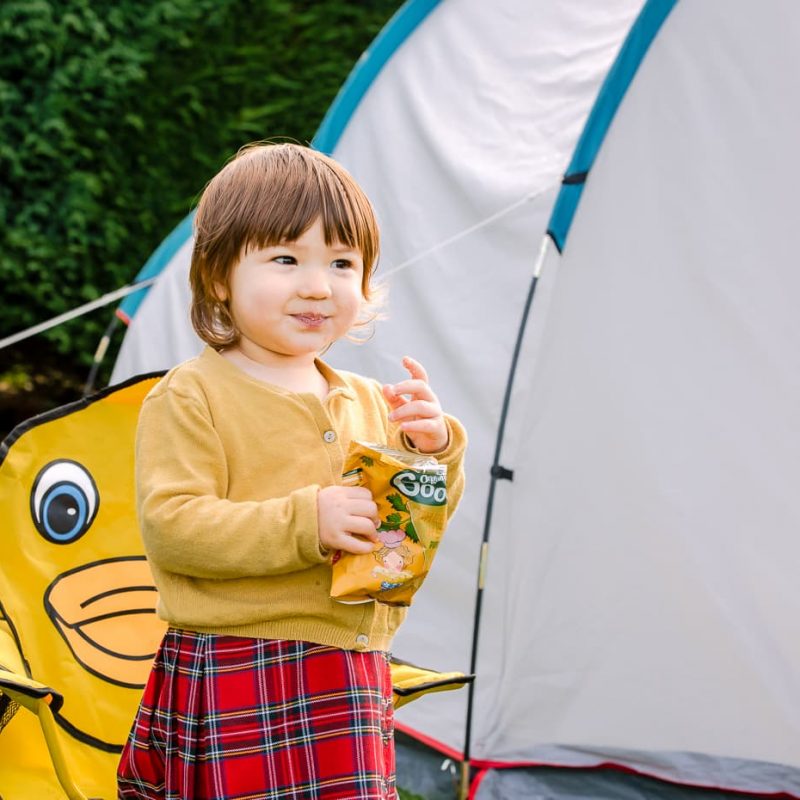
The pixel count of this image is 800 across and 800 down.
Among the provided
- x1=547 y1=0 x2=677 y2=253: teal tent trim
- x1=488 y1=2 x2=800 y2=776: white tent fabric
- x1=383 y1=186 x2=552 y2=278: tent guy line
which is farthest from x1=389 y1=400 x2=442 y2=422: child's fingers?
x1=383 y1=186 x2=552 y2=278: tent guy line

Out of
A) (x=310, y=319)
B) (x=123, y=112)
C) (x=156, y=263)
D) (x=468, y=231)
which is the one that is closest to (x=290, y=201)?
(x=310, y=319)

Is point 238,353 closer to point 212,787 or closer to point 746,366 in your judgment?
point 212,787

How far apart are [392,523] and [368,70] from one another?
1981mm

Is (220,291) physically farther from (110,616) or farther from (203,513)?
(110,616)

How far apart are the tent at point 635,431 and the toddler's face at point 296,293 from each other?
36.4 inches

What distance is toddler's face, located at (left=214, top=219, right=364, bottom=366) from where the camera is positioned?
1372 millimetres

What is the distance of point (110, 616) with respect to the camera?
85.3 inches

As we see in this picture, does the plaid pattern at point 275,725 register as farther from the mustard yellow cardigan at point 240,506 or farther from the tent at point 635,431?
the tent at point 635,431

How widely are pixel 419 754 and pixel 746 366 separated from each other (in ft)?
3.51

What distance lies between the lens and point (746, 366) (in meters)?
2.11

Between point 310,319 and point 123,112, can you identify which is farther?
point 123,112

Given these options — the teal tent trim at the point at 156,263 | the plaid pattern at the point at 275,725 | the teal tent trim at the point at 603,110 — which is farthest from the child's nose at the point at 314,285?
the teal tent trim at the point at 156,263

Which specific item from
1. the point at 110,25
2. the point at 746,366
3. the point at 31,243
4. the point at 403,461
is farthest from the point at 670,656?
the point at 110,25

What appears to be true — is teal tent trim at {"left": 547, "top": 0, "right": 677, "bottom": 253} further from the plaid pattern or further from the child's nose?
the plaid pattern
